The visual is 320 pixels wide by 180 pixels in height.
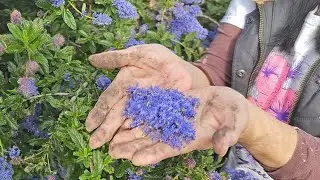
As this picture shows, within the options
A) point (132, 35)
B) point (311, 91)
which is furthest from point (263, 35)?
point (132, 35)

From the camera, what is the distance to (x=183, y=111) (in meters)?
1.54

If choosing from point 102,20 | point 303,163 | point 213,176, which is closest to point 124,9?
point 102,20

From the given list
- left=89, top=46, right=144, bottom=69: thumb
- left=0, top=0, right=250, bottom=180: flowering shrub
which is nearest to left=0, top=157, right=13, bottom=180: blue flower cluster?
left=0, top=0, right=250, bottom=180: flowering shrub

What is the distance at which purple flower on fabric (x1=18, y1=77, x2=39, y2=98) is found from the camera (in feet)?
5.64

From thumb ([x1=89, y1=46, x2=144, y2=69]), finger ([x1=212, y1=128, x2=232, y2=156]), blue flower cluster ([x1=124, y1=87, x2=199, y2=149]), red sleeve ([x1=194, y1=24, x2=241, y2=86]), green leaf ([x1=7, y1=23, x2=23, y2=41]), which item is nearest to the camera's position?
finger ([x1=212, y1=128, x2=232, y2=156])

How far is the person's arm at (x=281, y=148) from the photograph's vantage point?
5.12 ft

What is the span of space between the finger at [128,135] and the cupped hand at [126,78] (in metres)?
0.02

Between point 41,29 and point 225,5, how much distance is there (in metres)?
1.01

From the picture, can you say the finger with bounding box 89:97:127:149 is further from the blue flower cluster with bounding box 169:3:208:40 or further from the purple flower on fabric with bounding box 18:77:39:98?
the blue flower cluster with bounding box 169:3:208:40

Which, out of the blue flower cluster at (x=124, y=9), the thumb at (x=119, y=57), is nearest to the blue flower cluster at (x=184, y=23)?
the blue flower cluster at (x=124, y=9)

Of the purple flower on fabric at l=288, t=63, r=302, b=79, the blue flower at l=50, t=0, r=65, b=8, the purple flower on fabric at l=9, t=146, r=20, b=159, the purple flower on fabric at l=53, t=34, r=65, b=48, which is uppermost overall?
the blue flower at l=50, t=0, r=65, b=8

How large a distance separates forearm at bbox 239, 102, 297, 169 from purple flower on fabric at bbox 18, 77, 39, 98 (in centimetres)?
56

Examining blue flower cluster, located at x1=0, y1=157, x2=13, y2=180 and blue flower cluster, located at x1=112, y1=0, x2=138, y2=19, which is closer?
blue flower cluster, located at x1=0, y1=157, x2=13, y2=180

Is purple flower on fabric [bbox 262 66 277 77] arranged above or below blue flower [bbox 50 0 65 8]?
below
